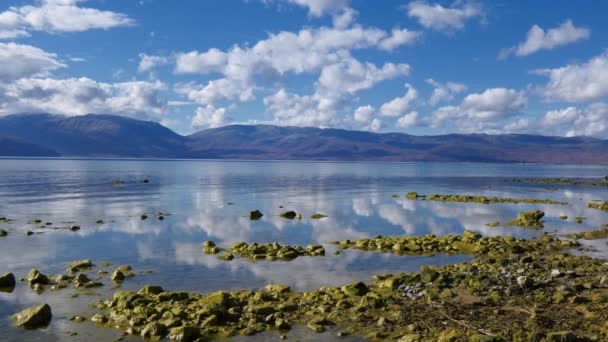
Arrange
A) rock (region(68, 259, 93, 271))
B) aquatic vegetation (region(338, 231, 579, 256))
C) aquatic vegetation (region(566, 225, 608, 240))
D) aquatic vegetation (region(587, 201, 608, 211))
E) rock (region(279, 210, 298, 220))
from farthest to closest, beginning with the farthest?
aquatic vegetation (region(587, 201, 608, 211)) → rock (region(279, 210, 298, 220)) → aquatic vegetation (region(566, 225, 608, 240)) → aquatic vegetation (region(338, 231, 579, 256)) → rock (region(68, 259, 93, 271))

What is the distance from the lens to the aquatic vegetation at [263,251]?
2797 cm

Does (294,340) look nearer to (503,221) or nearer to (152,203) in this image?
(503,221)

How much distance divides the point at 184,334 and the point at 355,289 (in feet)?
24.7

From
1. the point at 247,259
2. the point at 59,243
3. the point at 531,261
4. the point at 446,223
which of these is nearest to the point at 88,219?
the point at 59,243

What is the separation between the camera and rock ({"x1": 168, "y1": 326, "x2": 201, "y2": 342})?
15.2 meters

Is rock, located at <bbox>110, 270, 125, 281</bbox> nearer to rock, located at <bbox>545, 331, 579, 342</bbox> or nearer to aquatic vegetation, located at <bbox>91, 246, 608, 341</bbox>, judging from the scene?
aquatic vegetation, located at <bbox>91, 246, 608, 341</bbox>

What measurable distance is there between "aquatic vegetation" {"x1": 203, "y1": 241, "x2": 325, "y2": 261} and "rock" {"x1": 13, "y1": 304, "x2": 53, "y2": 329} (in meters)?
11.5

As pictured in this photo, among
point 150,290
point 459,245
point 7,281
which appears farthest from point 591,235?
point 7,281

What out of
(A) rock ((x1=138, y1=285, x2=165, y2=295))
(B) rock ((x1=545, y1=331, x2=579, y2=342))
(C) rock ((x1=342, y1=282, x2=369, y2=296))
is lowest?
(A) rock ((x1=138, y1=285, x2=165, y2=295))

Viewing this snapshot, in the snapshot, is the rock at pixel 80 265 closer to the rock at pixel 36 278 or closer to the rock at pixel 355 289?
the rock at pixel 36 278

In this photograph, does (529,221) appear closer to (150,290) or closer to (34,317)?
(150,290)

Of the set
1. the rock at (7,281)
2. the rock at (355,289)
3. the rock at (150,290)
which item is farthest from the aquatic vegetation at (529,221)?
the rock at (7,281)

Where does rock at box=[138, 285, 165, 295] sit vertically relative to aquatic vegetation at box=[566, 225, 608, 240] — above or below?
below

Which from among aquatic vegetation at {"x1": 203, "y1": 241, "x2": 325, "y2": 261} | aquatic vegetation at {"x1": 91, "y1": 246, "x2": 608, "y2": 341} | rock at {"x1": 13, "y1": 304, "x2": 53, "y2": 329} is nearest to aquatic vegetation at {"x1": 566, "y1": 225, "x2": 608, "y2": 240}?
aquatic vegetation at {"x1": 91, "y1": 246, "x2": 608, "y2": 341}
